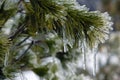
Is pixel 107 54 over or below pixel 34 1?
below

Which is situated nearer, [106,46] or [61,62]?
[61,62]

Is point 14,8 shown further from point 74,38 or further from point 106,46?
point 106,46

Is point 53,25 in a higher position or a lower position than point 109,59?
higher

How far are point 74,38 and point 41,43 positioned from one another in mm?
427

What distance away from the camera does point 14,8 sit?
1.54 meters

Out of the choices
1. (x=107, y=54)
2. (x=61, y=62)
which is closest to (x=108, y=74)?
(x=107, y=54)

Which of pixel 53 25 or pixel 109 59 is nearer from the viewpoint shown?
pixel 53 25

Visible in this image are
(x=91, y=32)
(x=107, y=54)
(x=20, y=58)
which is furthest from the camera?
(x=107, y=54)

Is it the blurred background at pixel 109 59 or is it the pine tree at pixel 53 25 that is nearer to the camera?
the pine tree at pixel 53 25

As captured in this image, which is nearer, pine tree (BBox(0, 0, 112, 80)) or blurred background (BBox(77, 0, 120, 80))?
pine tree (BBox(0, 0, 112, 80))

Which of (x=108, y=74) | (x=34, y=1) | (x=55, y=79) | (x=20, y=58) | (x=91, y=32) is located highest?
(x=34, y=1)

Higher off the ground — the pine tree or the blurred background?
the pine tree

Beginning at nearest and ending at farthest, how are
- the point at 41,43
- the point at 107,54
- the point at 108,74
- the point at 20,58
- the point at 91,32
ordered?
the point at 91,32 → the point at 20,58 → the point at 41,43 → the point at 108,74 → the point at 107,54

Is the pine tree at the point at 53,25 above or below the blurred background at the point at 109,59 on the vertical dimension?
above
